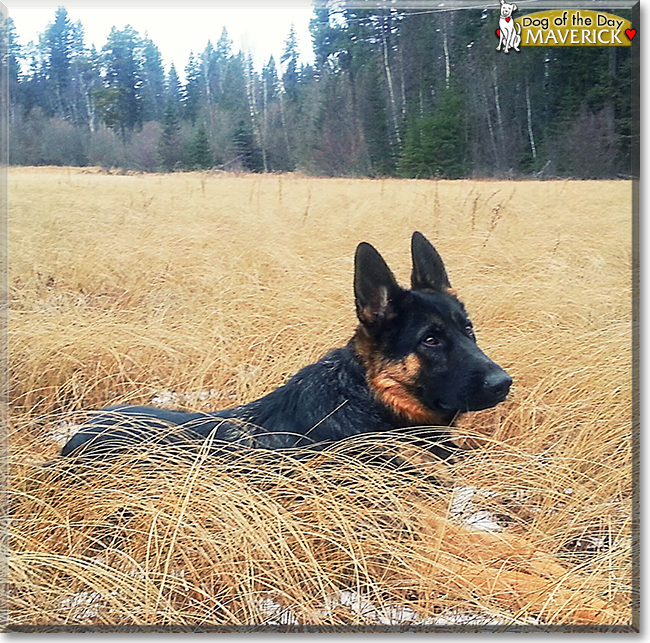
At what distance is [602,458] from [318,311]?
1080 mm

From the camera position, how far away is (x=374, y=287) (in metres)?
1.99

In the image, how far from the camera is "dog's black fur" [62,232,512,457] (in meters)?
1.98

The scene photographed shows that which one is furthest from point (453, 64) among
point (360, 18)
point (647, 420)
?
point (647, 420)

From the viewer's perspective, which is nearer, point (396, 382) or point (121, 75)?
point (396, 382)

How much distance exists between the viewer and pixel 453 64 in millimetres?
2145

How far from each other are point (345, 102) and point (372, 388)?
38.6 inches

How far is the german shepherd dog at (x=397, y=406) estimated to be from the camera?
6.49 feet

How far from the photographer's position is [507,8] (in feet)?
6.94

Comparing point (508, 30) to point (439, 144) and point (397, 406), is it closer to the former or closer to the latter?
point (439, 144)

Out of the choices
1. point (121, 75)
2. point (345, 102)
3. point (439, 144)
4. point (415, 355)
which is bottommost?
point (415, 355)

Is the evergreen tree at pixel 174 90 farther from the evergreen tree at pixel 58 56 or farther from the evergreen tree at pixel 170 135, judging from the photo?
the evergreen tree at pixel 58 56

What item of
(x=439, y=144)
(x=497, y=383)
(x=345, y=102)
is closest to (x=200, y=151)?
(x=345, y=102)

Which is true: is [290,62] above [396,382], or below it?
above

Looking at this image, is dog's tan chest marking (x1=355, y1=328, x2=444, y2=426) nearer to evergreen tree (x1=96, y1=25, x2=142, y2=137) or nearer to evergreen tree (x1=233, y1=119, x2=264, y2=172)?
evergreen tree (x1=233, y1=119, x2=264, y2=172)
